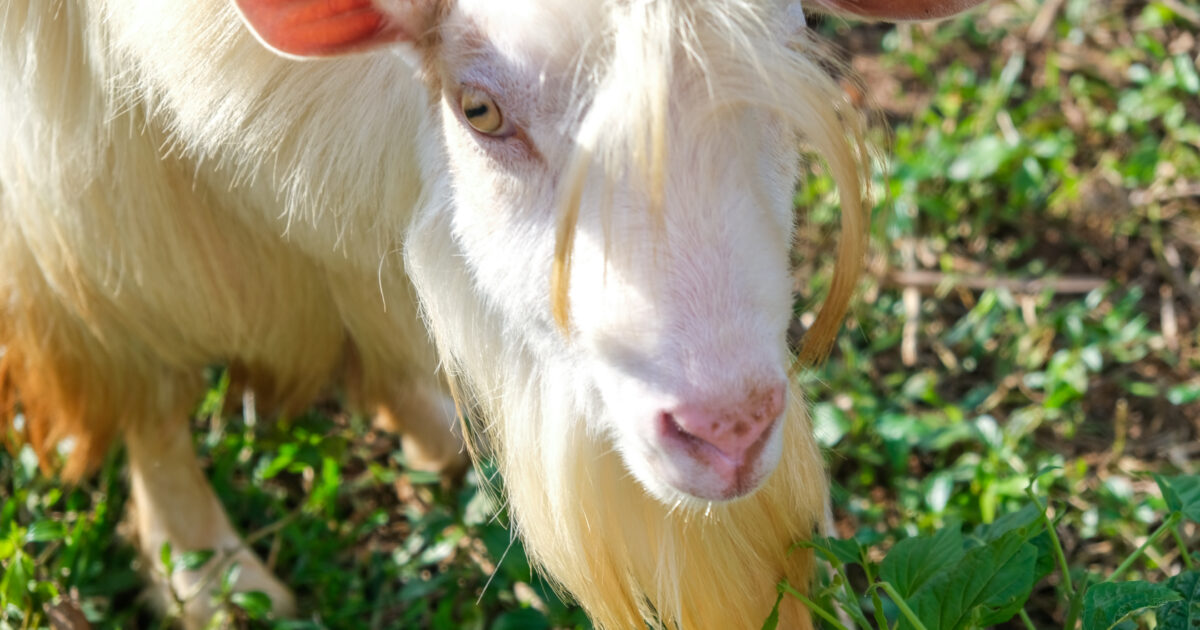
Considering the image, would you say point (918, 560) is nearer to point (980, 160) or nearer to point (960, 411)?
point (960, 411)

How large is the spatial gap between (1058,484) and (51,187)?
8.91 ft

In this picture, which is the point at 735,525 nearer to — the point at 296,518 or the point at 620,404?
the point at 620,404

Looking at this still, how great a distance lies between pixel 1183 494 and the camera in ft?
7.40

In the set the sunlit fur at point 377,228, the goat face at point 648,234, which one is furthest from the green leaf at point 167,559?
the goat face at point 648,234

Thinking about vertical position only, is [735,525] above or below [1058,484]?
above

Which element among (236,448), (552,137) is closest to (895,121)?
(236,448)

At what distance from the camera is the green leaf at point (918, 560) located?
7.30 ft

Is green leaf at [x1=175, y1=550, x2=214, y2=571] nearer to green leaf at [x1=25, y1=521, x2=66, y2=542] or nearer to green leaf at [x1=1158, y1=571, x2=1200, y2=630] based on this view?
green leaf at [x1=25, y1=521, x2=66, y2=542]

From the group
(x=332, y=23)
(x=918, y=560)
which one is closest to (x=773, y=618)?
(x=918, y=560)

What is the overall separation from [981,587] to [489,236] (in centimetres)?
113

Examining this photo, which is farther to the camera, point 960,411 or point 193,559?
point 960,411

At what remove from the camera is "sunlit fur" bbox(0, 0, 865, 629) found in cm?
176

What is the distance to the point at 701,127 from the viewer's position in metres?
1.72

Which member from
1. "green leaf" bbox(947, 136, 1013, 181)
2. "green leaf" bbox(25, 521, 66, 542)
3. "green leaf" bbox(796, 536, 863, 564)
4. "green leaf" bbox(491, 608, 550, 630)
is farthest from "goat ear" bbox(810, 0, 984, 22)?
"green leaf" bbox(25, 521, 66, 542)
